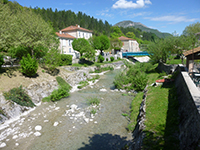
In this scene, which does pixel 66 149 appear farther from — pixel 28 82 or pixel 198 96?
pixel 28 82

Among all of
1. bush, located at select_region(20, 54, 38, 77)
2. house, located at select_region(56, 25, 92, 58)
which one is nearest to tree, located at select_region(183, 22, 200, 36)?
house, located at select_region(56, 25, 92, 58)

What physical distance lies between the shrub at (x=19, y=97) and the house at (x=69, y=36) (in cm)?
2021

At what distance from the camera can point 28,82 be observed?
15922mm

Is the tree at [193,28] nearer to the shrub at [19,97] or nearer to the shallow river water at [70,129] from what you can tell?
the shallow river water at [70,129]

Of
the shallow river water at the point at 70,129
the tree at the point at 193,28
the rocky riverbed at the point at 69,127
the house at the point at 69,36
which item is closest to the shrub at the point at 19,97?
the rocky riverbed at the point at 69,127

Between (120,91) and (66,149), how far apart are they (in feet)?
36.5

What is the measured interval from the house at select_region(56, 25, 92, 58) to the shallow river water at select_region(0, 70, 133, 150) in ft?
74.2

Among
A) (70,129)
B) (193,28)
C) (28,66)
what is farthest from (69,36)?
(193,28)

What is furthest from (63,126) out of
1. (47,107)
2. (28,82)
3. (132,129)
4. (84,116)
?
(28,82)

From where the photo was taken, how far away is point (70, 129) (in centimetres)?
984

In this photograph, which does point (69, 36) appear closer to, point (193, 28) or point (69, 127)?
point (69, 127)

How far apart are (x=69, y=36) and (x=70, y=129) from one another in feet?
116

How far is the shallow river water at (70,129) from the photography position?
8.25 metres

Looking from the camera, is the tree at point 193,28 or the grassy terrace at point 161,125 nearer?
the grassy terrace at point 161,125
